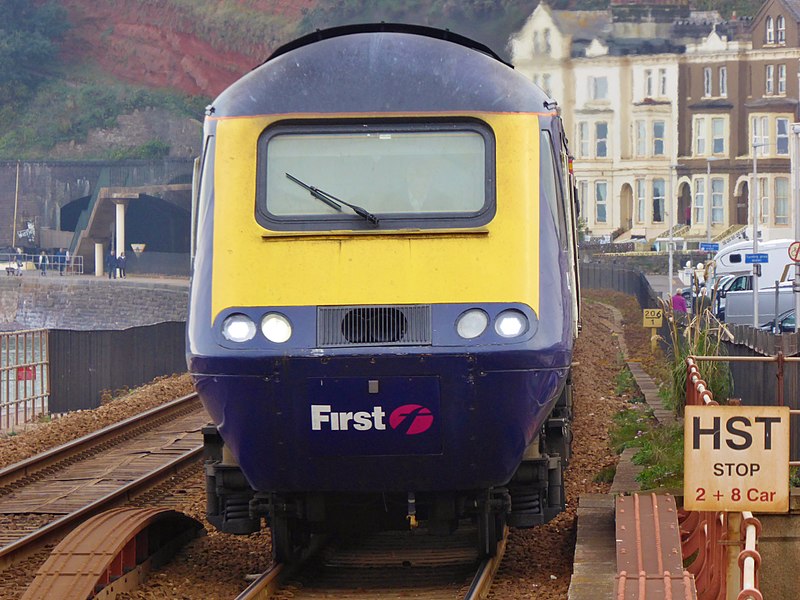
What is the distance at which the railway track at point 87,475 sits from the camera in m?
13.0

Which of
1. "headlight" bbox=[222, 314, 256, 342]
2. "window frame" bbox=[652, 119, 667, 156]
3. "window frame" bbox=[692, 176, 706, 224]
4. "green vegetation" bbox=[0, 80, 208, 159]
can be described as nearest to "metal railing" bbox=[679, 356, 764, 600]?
"headlight" bbox=[222, 314, 256, 342]

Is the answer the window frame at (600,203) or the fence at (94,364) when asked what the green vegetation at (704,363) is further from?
the window frame at (600,203)

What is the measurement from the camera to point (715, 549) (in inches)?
364

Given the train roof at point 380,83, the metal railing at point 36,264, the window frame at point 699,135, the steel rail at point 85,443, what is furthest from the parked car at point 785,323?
the metal railing at point 36,264

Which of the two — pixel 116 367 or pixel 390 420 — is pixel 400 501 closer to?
pixel 390 420

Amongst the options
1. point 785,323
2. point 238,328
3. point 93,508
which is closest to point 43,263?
point 785,323

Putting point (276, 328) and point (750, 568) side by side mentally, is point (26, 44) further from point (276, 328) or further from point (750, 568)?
point (750, 568)

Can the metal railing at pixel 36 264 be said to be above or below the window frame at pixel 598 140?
below

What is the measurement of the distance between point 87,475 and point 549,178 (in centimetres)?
841

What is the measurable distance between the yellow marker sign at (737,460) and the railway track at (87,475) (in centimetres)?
536

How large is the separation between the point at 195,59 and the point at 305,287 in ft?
360

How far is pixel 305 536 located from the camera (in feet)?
35.4

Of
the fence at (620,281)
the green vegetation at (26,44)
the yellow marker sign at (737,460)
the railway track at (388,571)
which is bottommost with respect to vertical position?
the railway track at (388,571)

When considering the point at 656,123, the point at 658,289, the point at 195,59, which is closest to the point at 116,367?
the point at 658,289
